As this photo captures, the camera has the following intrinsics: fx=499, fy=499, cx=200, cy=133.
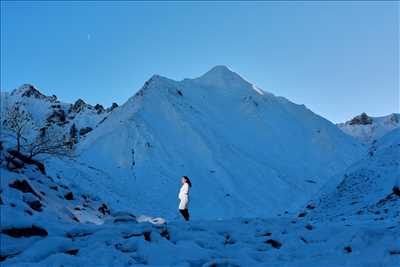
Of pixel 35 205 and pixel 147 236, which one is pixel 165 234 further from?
pixel 35 205

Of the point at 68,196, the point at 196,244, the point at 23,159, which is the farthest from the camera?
the point at 23,159

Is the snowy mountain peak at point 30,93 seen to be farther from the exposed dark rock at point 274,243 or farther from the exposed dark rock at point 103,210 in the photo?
the exposed dark rock at point 274,243

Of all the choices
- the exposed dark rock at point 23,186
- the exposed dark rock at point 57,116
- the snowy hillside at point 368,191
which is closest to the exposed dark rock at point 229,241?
the snowy hillside at point 368,191

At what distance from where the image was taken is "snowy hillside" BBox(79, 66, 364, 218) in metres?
36.2

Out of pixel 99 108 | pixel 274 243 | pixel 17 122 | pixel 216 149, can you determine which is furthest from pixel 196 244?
pixel 99 108

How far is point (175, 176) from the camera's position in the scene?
3856cm

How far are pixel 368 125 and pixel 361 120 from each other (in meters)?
3.44

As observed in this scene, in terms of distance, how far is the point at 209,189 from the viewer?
36688mm

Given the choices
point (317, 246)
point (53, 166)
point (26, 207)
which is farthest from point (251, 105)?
point (317, 246)

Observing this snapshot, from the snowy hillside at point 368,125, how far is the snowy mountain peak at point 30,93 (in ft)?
255

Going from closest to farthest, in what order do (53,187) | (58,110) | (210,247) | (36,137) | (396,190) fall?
(210,247), (396,190), (53,187), (36,137), (58,110)

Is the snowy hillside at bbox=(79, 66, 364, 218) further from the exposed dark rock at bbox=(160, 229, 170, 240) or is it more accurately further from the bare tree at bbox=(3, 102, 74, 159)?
the exposed dark rock at bbox=(160, 229, 170, 240)

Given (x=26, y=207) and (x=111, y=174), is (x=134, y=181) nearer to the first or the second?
(x=111, y=174)

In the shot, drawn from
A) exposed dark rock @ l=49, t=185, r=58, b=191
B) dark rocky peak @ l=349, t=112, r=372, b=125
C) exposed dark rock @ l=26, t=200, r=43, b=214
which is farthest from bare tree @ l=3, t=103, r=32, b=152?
dark rocky peak @ l=349, t=112, r=372, b=125
